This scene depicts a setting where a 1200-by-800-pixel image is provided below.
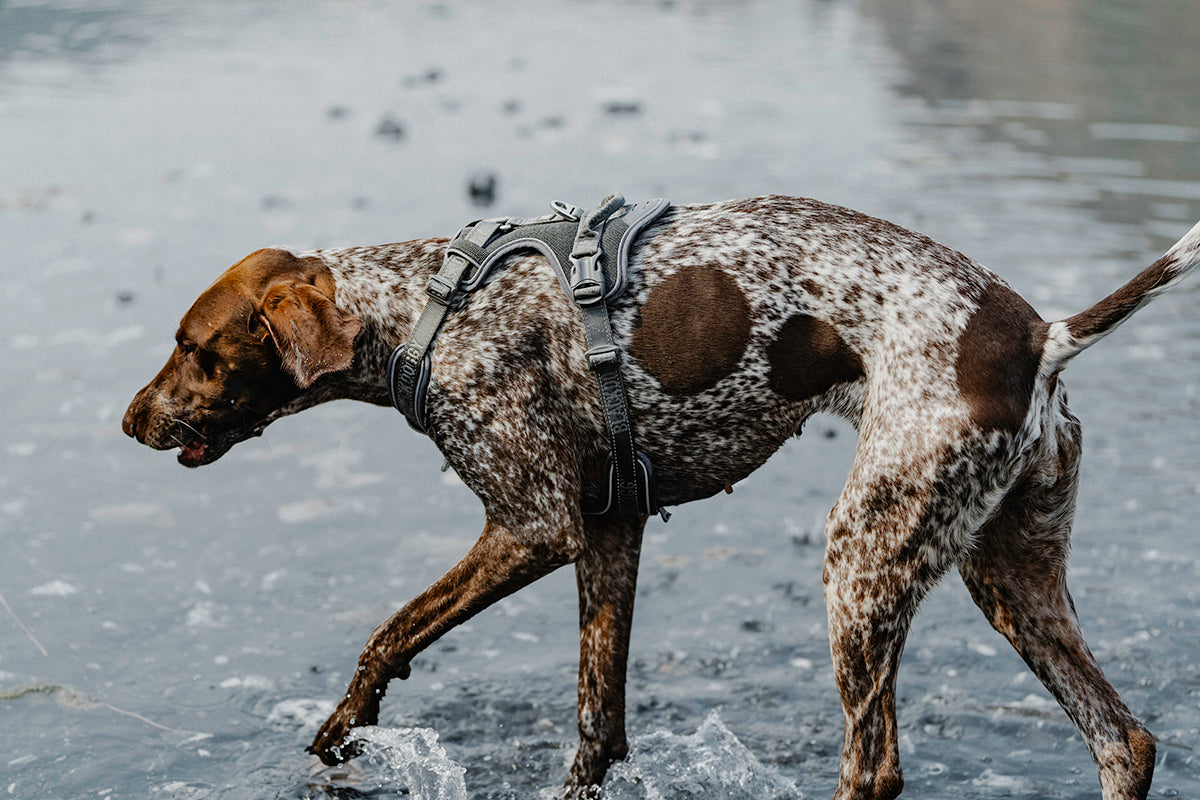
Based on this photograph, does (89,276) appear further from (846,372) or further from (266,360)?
(846,372)

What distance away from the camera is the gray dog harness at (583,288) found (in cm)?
396

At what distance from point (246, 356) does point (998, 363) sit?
226cm

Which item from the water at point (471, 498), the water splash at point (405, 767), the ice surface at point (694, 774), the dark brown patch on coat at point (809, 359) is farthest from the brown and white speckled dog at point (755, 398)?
the water at point (471, 498)

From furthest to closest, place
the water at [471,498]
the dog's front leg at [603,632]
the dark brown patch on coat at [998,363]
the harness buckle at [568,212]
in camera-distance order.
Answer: the water at [471,498] → the dog's front leg at [603,632] → the harness buckle at [568,212] → the dark brown patch on coat at [998,363]

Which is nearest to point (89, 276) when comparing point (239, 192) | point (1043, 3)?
point (239, 192)

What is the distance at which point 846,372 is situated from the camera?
3.83 m

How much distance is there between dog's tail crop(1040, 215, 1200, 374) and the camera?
340cm

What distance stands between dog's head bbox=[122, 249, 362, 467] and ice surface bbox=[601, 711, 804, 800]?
1.70m

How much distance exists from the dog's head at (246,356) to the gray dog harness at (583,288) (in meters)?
0.22

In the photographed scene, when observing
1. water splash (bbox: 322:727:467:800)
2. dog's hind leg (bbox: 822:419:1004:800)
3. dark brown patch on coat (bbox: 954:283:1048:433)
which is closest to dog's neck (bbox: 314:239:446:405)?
water splash (bbox: 322:727:467:800)

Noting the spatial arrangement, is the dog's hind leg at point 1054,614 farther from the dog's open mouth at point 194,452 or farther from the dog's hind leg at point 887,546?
the dog's open mouth at point 194,452

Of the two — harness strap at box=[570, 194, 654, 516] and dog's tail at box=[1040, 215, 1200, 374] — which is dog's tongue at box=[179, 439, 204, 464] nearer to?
harness strap at box=[570, 194, 654, 516]

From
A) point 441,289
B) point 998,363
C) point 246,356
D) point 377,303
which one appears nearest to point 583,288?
point 441,289

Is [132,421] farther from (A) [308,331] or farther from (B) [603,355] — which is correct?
(B) [603,355]
